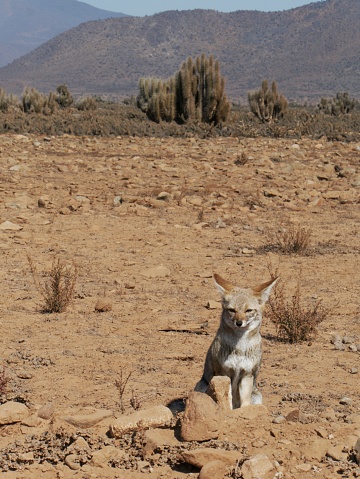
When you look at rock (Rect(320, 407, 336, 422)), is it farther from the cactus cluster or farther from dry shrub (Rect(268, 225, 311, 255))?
the cactus cluster

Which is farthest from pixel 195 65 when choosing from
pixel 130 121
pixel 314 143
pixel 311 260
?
pixel 311 260

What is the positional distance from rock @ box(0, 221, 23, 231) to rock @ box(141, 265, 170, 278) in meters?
2.93

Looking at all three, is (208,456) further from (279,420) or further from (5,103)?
(5,103)

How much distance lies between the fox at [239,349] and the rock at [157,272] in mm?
4094

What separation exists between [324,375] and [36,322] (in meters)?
2.79

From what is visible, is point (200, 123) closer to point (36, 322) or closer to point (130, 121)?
point (130, 121)

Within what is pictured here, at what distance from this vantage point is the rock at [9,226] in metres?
11.3

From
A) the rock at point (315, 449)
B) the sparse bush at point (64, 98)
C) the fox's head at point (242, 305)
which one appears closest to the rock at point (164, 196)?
the fox's head at point (242, 305)

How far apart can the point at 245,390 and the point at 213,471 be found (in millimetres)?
996

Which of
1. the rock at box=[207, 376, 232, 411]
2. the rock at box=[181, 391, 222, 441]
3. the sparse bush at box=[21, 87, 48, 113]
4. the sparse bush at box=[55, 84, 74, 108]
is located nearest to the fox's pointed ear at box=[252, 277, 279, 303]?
the rock at box=[207, 376, 232, 411]

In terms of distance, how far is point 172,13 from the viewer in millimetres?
151375

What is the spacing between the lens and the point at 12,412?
4867mm

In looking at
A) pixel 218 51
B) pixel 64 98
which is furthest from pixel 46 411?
pixel 218 51

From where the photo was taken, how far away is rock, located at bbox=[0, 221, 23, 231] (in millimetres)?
11344
